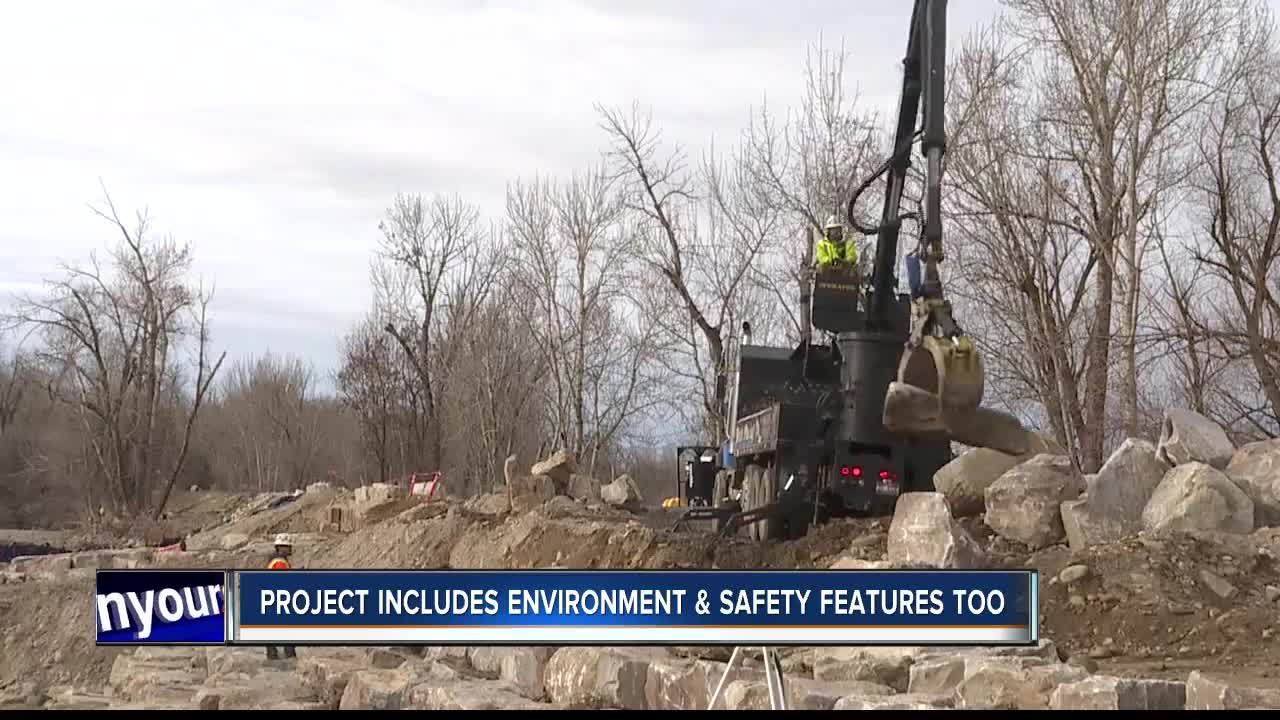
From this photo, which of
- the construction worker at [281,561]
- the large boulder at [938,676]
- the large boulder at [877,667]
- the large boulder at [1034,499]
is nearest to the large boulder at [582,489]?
the construction worker at [281,561]

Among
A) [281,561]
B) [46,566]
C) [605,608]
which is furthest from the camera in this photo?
[46,566]

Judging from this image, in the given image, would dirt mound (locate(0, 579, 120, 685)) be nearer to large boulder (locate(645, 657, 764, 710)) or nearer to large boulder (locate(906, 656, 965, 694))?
large boulder (locate(645, 657, 764, 710))

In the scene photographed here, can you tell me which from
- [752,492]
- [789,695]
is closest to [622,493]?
[752,492]

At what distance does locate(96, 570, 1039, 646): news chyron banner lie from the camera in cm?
612

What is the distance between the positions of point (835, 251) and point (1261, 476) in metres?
4.86

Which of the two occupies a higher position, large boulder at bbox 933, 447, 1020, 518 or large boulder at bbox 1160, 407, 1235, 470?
large boulder at bbox 1160, 407, 1235, 470

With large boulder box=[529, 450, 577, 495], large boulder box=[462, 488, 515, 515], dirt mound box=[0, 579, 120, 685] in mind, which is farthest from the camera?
large boulder box=[529, 450, 577, 495]

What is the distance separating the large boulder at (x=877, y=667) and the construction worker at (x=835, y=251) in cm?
639

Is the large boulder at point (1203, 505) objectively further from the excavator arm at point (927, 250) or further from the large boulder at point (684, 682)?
the large boulder at point (684, 682)


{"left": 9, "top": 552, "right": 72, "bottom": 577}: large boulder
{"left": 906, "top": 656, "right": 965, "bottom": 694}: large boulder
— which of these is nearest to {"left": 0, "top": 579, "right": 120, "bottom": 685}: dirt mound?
{"left": 9, "top": 552, "right": 72, "bottom": 577}: large boulder

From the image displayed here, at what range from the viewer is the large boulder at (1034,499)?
1249 cm

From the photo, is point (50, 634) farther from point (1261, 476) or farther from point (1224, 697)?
point (1224, 697)

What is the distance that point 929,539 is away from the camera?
1150cm

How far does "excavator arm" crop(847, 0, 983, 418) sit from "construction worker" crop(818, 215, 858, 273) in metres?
0.33
